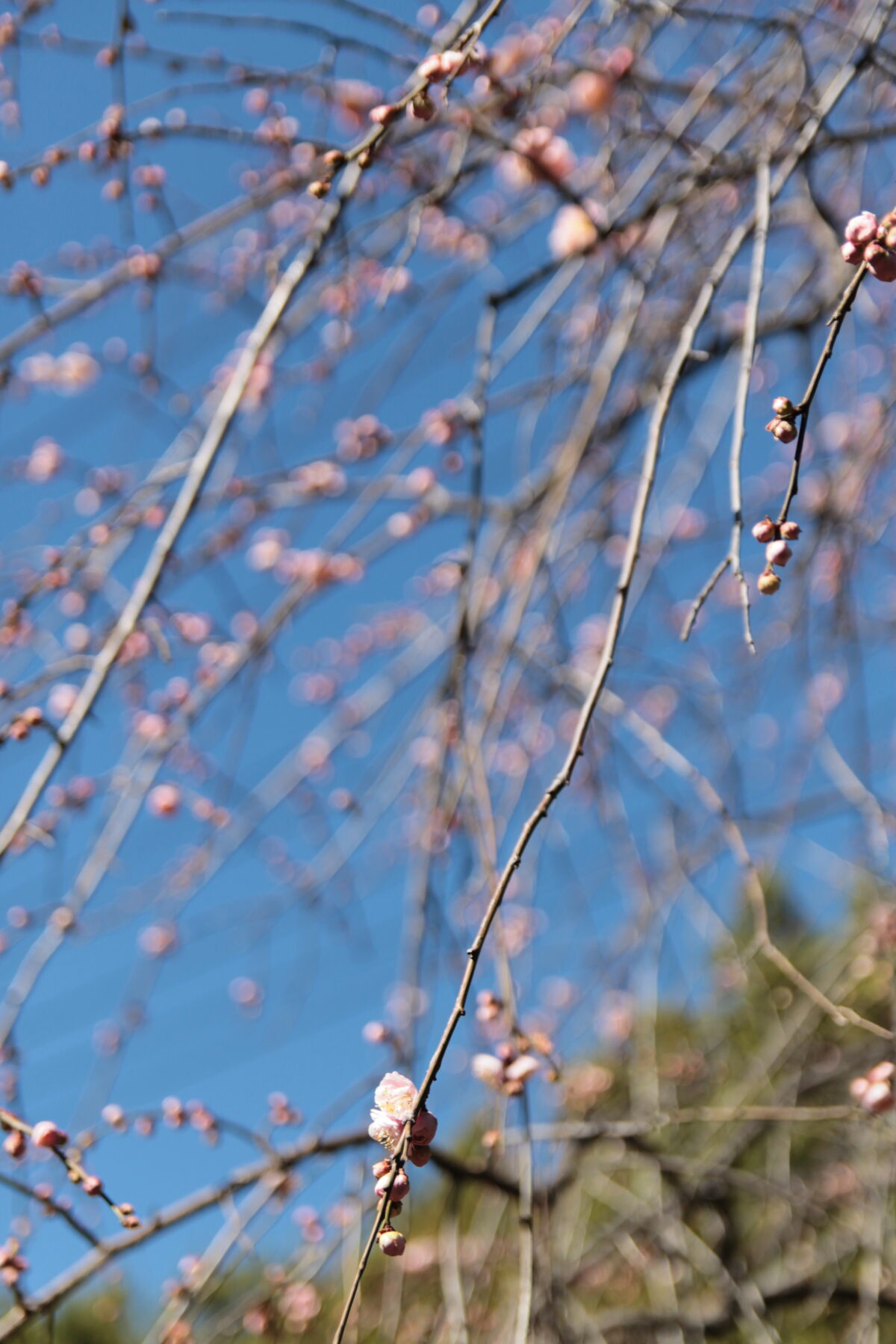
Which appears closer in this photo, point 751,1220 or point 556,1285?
point 556,1285

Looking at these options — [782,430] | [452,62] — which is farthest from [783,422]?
[452,62]

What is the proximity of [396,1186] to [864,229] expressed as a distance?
28.7 inches

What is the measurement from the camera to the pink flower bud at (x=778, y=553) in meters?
0.91

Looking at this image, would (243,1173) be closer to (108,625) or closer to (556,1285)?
(556,1285)

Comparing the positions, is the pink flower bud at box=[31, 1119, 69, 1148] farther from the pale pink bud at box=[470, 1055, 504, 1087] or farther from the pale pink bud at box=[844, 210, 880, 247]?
the pale pink bud at box=[844, 210, 880, 247]

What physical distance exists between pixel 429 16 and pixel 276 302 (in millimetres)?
1172

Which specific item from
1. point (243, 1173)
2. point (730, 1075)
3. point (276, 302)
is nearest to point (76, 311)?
point (276, 302)

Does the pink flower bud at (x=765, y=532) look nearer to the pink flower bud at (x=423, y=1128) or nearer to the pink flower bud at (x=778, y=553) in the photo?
the pink flower bud at (x=778, y=553)

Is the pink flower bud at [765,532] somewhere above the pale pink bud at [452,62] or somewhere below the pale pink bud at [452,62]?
below

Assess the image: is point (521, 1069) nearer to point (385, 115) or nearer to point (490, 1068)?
point (490, 1068)

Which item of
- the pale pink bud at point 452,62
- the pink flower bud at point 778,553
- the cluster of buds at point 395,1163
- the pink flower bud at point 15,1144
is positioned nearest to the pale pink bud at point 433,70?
the pale pink bud at point 452,62

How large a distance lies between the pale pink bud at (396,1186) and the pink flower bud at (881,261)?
0.69 m

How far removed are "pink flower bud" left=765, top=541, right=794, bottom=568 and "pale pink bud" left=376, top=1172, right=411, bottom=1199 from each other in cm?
53

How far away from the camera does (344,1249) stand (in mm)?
1530
